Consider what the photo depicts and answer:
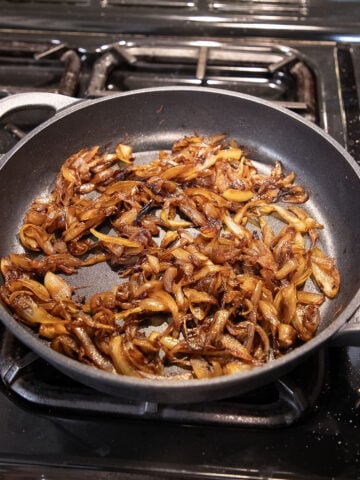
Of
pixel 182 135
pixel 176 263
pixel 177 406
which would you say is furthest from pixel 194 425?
pixel 182 135

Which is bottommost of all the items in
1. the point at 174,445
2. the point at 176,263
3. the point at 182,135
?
the point at 174,445

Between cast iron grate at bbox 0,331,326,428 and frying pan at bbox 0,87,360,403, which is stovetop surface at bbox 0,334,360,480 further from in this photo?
frying pan at bbox 0,87,360,403

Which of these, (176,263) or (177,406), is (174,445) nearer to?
(177,406)

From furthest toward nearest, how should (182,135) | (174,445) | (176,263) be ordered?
(182,135), (176,263), (174,445)

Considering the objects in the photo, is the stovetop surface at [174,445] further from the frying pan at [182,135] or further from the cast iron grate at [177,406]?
the frying pan at [182,135]

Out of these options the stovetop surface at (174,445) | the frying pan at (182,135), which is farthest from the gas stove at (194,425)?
the frying pan at (182,135)

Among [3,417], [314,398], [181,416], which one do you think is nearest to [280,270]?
[314,398]

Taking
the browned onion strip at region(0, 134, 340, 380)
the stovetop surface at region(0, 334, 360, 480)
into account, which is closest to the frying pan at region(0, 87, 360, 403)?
the browned onion strip at region(0, 134, 340, 380)

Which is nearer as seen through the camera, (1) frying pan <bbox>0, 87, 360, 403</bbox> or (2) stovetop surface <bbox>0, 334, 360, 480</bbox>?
(2) stovetop surface <bbox>0, 334, 360, 480</bbox>
